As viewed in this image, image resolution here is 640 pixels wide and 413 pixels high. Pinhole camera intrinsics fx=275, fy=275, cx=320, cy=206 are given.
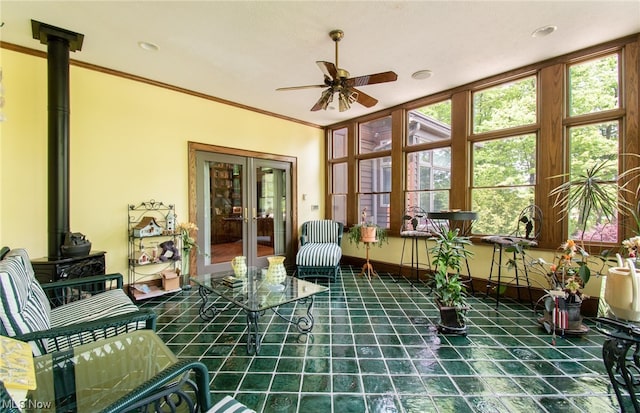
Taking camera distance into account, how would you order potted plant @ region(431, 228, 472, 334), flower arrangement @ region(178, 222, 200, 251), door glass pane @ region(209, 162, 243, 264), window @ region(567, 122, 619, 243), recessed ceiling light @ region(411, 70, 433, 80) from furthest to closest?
door glass pane @ region(209, 162, 243, 264) → flower arrangement @ region(178, 222, 200, 251) → recessed ceiling light @ region(411, 70, 433, 80) → window @ region(567, 122, 619, 243) → potted plant @ region(431, 228, 472, 334)

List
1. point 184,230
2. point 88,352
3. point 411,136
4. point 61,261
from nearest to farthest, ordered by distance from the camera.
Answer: point 88,352, point 61,261, point 184,230, point 411,136

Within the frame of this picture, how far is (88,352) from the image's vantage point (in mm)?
1365

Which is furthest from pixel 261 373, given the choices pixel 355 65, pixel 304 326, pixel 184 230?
pixel 355 65

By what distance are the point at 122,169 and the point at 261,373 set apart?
3104 millimetres

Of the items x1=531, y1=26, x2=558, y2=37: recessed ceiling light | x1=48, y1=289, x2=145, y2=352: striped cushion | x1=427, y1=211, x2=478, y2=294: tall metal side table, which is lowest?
x1=48, y1=289, x2=145, y2=352: striped cushion

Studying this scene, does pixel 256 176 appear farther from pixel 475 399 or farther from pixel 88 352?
pixel 475 399

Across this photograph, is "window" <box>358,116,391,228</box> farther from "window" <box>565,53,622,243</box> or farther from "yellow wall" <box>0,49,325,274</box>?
"window" <box>565,53,622,243</box>

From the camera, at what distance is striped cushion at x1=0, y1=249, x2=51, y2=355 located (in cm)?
132

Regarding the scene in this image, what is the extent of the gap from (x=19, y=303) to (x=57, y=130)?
2.08m

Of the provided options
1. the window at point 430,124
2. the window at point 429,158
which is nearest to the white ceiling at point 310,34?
the window at point 430,124

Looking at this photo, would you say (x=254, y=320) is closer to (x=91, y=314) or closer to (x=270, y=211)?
(x=91, y=314)

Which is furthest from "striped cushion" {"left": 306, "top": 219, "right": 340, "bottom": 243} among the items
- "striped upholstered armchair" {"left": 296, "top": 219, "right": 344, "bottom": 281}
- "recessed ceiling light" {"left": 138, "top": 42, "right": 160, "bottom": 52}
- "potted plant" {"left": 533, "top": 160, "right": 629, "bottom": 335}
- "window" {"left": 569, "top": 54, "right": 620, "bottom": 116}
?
"window" {"left": 569, "top": 54, "right": 620, "bottom": 116}

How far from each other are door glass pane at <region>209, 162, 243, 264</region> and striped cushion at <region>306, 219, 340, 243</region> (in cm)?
126

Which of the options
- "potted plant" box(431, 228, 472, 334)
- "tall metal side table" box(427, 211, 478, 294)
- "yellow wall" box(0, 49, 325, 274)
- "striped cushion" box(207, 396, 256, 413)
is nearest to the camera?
"striped cushion" box(207, 396, 256, 413)
